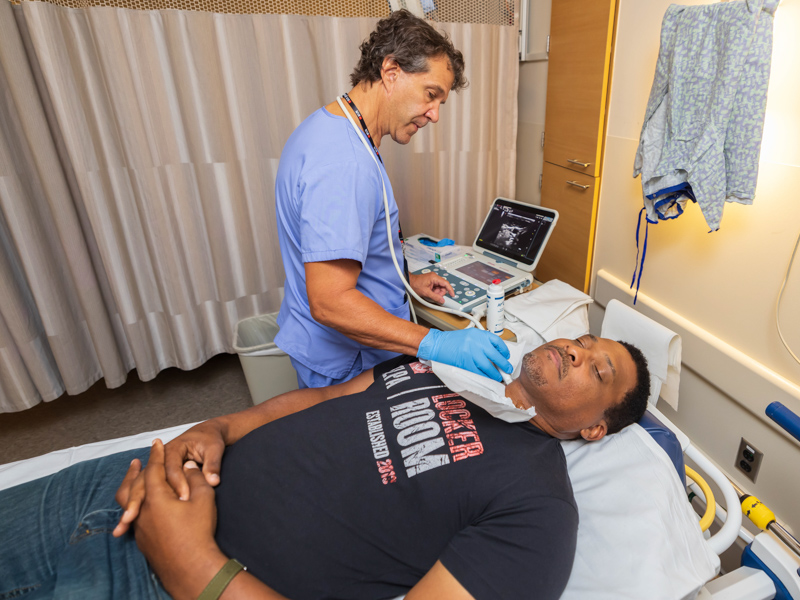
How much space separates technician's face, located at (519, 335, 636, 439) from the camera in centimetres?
114

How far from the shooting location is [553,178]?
229 centimetres

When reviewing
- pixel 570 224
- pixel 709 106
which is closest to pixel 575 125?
→ pixel 570 224

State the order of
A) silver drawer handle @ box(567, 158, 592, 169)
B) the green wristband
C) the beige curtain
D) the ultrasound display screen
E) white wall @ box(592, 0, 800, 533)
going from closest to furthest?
the green wristband → white wall @ box(592, 0, 800, 533) → the beige curtain → the ultrasound display screen → silver drawer handle @ box(567, 158, 592, 169)

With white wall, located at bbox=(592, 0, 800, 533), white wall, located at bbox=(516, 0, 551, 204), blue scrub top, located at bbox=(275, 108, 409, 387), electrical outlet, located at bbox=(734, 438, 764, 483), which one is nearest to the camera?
blue scrub top, located at bbox=(275, 108, 409, 387)

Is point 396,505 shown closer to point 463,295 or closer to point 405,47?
point 463,295

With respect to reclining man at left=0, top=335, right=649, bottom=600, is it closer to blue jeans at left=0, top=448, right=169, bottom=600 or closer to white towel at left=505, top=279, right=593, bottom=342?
blue jeans at left=0, top=448, right=169, bottom=600

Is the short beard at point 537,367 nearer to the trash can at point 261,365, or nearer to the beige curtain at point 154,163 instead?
the trash can at point 261,365

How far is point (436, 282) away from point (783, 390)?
1.06 meters

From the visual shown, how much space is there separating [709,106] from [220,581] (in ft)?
5.08

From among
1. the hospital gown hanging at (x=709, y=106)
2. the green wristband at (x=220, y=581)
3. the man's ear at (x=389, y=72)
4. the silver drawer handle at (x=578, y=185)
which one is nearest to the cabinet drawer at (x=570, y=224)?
the silver drawer handle at (x=578, y=185)

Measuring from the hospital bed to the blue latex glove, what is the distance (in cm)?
28

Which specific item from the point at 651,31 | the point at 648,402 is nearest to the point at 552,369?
the point at 648,402

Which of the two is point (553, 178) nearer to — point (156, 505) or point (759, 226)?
point (759, 226)

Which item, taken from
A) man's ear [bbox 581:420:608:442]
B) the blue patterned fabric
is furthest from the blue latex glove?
the blue patterned fabric
